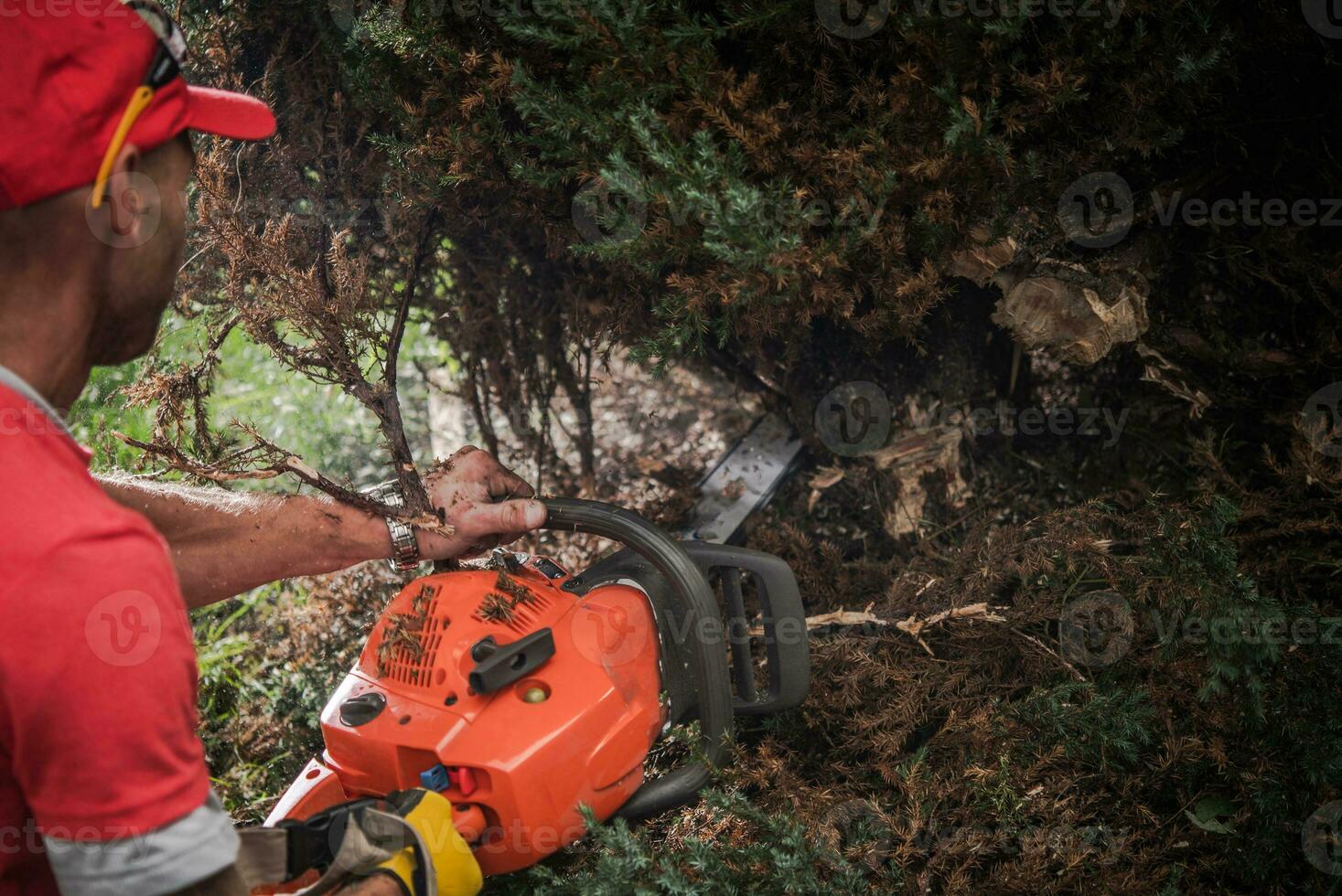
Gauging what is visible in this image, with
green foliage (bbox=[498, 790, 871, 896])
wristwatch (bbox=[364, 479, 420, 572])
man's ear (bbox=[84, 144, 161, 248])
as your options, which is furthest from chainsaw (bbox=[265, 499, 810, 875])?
man's ear (bbox=[84, 144, 161, 248])

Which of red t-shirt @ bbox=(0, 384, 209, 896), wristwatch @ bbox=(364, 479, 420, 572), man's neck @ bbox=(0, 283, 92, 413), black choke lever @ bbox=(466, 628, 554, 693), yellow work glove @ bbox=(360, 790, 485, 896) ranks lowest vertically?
yellow work glove @ bbox=(360, 790, 485, 896)

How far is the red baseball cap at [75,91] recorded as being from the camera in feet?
4.82

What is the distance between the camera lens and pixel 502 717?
7.48 feet

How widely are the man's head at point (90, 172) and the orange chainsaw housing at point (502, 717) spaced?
3.36ft

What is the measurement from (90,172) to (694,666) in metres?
1.78

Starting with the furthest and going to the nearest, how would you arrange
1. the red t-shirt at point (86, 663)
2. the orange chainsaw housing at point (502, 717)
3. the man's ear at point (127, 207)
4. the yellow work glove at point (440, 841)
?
A: 1. the orange chainsaw housing at point (502, 717)
2. the yellow work glove at point (440, 841)
3. the man's ear at point (127, 207)
4. the red t-shirt at point (86, 663)

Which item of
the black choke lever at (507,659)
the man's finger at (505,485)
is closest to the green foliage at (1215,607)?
the black choke lever at (507,659)

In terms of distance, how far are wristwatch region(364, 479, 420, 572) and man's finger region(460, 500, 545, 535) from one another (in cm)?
15

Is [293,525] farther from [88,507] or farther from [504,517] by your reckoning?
[88,507]

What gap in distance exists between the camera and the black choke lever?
7.40ft

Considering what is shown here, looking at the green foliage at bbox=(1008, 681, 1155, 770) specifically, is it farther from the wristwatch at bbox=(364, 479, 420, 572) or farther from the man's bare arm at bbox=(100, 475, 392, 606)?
the man's bare arm at bbox=(100, 475, 392, 606)

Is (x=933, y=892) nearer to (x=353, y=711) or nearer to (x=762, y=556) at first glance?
(x=762, y=556)

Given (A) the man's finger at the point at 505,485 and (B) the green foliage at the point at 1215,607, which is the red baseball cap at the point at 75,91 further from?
(B) the green foliage at the point at 1215,607

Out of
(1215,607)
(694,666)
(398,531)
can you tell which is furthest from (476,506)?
(1215,607)
